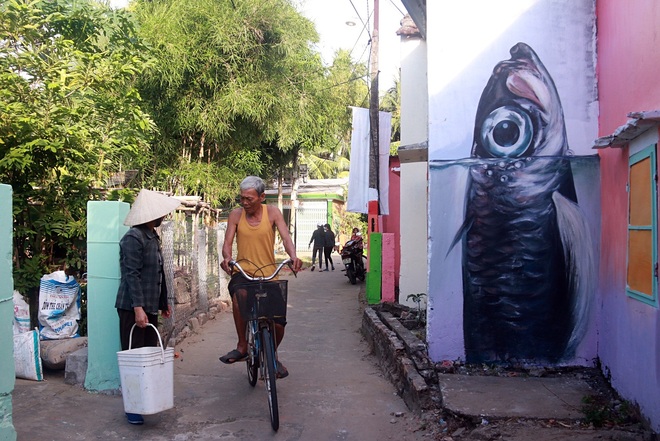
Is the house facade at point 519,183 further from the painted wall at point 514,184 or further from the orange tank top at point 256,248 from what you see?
the orange tank top at point 256,248

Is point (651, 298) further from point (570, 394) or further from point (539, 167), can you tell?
point (539, 167)

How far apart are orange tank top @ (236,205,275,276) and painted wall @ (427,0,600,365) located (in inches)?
66.3

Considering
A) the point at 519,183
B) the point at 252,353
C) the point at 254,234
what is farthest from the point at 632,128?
the point at 252,353

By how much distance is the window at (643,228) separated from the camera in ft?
14.0

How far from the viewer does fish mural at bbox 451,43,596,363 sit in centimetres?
599

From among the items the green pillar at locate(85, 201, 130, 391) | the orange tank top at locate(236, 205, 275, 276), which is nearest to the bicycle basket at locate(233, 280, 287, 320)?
the orange tank top at locate(236, 205, 275, 276)

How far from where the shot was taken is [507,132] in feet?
20.2

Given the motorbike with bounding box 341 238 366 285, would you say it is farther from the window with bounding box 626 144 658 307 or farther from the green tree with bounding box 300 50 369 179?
the window with bounding box 626 144 658 307

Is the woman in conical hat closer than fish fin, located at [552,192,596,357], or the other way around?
the woman in conical hat

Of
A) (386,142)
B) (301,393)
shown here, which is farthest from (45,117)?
(386,142)

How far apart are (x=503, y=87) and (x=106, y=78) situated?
14.2 ft

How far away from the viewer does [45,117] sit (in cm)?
630

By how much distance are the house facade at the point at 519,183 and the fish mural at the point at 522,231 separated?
1 cm

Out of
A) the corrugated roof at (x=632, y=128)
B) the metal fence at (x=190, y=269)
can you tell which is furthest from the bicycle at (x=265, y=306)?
the corrugated roof at (x=632, y=128)
